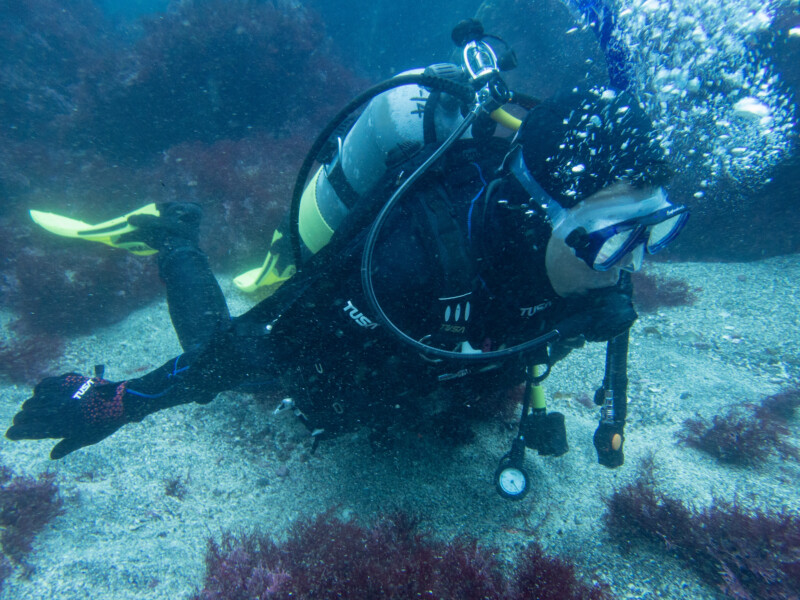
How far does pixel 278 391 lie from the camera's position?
12.4 feet

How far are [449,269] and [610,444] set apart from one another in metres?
1.75

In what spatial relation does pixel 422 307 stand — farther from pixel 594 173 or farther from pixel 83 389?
pixel 83 389

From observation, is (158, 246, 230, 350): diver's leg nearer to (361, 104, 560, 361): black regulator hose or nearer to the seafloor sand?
the seafloor sand

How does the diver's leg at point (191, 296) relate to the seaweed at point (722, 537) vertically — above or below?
above

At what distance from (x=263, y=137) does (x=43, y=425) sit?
20.5 feet

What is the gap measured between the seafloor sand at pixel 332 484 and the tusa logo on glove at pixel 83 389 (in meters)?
0.55

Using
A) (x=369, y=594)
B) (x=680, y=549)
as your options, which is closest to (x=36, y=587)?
(x=369, y=594)

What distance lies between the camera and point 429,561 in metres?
2.39

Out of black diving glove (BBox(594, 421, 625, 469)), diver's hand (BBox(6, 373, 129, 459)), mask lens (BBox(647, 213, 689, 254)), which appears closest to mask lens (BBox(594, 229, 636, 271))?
mask lens (BBox(647, 213, 689, 254))

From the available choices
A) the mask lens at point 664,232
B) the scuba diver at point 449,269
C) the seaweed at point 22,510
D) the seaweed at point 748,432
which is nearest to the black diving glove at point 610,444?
the scuba diver at point 449,269

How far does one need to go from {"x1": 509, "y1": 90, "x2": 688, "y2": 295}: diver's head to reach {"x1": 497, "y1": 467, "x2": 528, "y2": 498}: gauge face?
1736 mm

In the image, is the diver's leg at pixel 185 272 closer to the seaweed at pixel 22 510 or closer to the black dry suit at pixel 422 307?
the black dry suit at pixel 422 307

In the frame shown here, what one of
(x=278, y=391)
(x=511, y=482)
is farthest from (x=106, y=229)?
(x=511, y=482)

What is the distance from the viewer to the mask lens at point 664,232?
2137 millimetres
